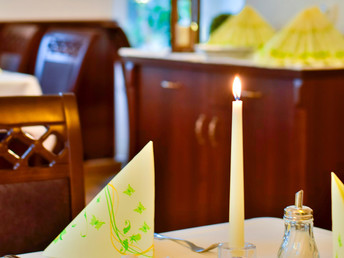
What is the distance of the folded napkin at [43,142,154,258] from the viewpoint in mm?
823

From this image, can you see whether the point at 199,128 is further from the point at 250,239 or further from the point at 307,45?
the point at 250,239

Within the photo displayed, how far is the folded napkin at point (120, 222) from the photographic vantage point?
2.70ft

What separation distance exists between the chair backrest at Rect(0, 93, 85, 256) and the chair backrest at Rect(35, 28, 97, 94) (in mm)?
2390

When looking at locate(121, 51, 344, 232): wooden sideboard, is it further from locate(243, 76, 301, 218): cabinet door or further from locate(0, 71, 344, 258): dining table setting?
locate(0, 71, 344, 258): dining table setting

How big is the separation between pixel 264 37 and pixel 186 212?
A: 0.80 m

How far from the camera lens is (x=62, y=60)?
374 centimetres

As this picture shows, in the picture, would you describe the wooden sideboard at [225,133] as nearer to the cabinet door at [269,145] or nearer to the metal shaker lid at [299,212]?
the cabinet door at [269,145]

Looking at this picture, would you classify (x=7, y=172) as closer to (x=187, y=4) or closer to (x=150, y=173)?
(x=150, y=173)

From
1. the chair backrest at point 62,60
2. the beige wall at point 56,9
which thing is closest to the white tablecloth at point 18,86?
the chair backrest at point 62,60

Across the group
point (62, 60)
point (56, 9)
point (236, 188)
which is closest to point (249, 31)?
point (62, 60)

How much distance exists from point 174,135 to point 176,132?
0.02 m

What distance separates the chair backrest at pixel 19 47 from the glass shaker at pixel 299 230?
371 cm

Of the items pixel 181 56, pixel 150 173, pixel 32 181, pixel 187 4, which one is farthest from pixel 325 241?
pixel 187 4

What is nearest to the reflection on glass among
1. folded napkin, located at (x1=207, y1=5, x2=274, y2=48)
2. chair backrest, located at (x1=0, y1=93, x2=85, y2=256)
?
folded napkin, located at (x1=207, y1=5, x2=274, y2=48)
